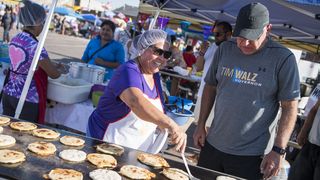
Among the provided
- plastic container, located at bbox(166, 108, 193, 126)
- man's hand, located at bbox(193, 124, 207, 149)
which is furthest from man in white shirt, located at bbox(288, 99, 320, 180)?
plastic container, located at bbox(166, 108, 193, 126)

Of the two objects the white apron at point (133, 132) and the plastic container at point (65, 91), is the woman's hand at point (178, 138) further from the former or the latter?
the plastic container at point (65, 91)

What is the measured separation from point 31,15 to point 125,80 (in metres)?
1.52

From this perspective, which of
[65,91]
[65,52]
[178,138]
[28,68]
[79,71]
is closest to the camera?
[178,138]

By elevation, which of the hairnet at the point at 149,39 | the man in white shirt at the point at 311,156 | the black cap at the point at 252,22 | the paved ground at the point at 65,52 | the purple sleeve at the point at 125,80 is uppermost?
the black cap at the point at 252,22

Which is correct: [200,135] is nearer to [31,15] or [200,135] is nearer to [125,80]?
[125,80]

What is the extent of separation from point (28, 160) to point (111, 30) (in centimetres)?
307

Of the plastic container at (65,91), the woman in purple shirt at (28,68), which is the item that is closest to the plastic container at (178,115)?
the plastic container at (65,91)

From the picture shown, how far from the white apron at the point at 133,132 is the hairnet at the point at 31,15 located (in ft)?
4.77

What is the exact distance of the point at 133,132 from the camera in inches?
88.5

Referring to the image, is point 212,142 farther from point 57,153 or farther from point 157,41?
point 57,153

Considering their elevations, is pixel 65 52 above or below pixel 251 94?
below

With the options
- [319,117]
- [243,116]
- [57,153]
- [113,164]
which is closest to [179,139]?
[113,164]

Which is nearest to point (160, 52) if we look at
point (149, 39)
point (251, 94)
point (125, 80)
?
point (149, 39)

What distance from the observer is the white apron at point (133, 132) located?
2.21m
